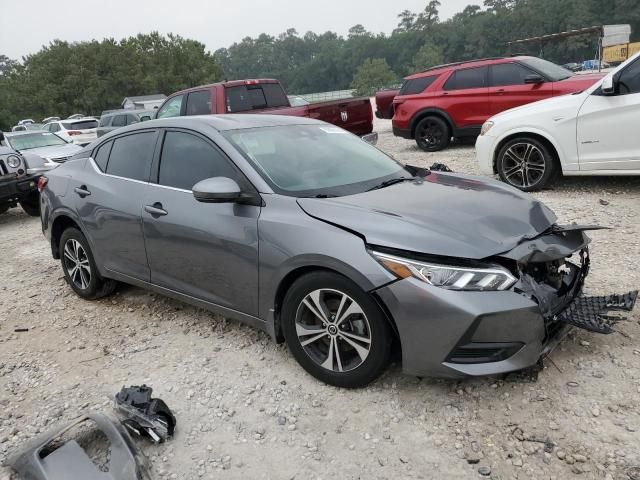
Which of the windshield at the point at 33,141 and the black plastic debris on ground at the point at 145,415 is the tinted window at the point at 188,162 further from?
the windshield at the point at 33,141

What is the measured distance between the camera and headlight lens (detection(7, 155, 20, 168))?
8.57 m

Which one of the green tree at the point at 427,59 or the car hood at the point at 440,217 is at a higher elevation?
the green tree at the point at 427,59

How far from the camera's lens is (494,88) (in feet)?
31.8

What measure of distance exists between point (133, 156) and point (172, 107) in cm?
616

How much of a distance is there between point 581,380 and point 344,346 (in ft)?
4.29

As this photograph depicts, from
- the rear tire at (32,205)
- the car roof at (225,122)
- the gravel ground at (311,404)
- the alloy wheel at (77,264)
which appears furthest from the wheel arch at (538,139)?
the rear tire at (32,205)

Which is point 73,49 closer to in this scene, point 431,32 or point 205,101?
point 205,101

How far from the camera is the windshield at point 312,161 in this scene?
3.41 metres

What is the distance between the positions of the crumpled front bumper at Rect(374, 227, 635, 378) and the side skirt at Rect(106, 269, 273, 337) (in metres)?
0.93

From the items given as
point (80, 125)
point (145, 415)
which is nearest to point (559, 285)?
point (145, 415)

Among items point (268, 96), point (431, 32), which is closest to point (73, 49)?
point (268, 96)

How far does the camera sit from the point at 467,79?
10.1 metres

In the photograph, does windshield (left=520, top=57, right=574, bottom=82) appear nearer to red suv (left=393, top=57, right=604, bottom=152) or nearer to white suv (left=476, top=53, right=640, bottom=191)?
red suv (left=393, top=57, right=604, bottom=152)

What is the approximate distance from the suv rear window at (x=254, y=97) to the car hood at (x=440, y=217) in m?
6.44
